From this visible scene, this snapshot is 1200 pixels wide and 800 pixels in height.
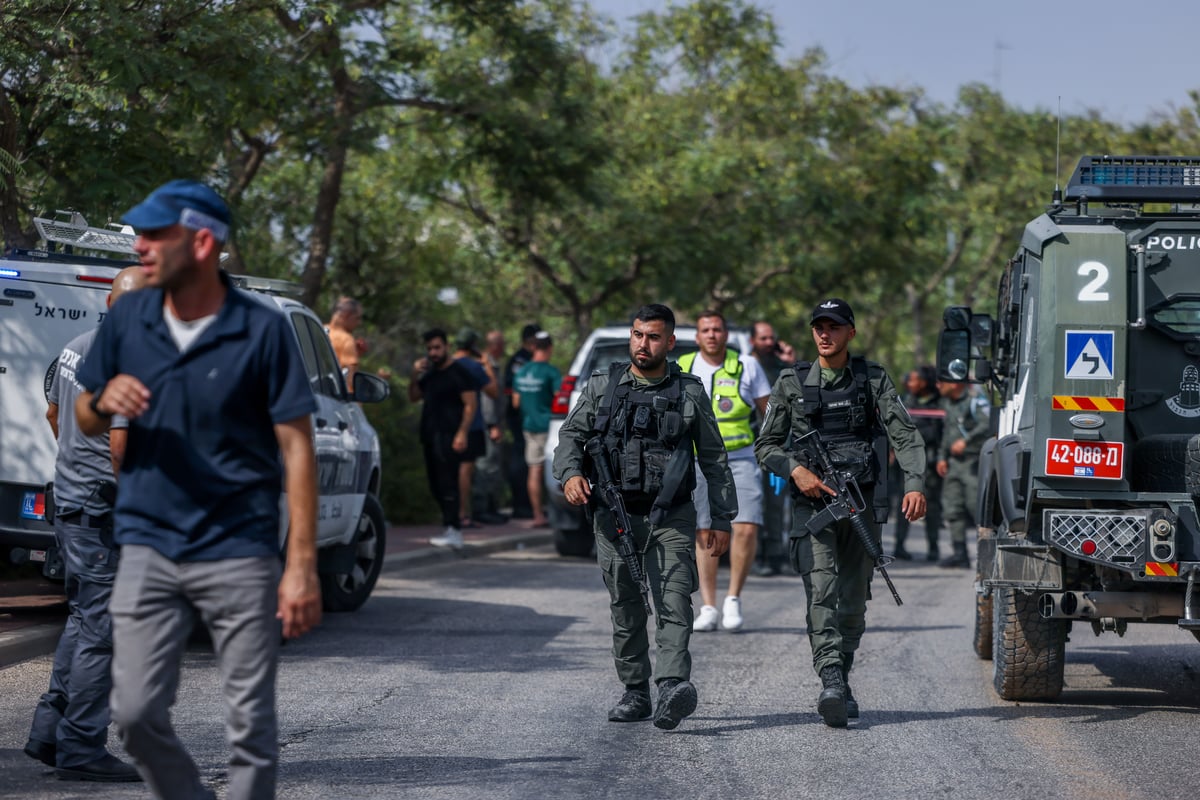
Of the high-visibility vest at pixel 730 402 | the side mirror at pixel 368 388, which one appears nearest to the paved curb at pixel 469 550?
the side mirror at pixel 368 388

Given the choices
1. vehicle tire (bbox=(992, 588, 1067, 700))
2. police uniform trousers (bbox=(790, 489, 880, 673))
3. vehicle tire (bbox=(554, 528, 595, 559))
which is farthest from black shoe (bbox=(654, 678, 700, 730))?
vehicle tire (bbox=(554, 528, 595, 559))

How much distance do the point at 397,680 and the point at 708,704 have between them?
1.65 metres

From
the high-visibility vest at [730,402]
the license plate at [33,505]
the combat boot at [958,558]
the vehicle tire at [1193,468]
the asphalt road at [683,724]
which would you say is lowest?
the combat boot at [958,558]

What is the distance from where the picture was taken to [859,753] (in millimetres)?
6988

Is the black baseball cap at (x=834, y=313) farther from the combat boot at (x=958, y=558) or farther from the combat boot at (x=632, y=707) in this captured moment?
the combat boot at (x=958, y=558)

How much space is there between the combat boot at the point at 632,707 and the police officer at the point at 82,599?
2.22 m

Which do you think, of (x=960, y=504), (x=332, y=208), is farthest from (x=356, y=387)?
(x=960, y=504)

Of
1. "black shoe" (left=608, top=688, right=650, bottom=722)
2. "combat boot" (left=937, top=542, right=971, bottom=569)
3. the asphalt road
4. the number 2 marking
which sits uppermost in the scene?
the number 2 marking

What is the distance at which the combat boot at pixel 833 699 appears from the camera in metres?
7.49

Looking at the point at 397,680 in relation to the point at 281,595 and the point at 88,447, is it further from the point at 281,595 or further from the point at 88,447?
the point at 281,595

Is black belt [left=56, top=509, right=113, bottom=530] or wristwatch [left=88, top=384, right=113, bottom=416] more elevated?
wristwatch [left=88, top=384, right=113, bottom=416]

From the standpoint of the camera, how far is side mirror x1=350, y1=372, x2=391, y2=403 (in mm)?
10930

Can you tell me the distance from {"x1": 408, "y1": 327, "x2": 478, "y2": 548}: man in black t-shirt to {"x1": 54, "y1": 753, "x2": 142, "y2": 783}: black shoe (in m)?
9.32

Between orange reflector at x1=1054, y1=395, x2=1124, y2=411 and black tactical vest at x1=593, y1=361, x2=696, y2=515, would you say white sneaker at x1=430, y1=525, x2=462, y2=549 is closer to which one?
black tactical vest at x1=593, y1=361, x2=696, y2=515
